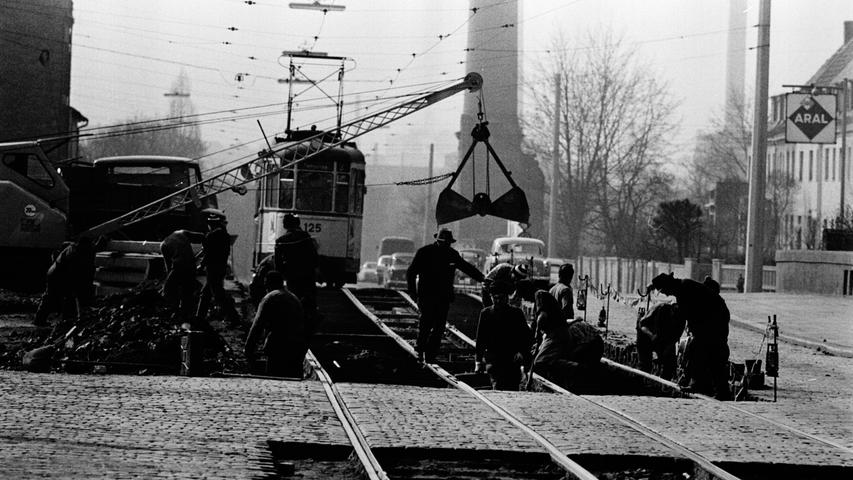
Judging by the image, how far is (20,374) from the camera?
48.2 feet

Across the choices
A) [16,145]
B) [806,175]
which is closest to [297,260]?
[16,145]

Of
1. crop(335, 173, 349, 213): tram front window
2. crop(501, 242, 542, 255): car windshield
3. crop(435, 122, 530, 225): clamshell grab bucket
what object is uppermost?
crop(335, 173, 349, 213): tram front window

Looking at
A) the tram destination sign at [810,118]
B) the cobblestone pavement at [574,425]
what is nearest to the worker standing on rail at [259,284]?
the cobblestone pavement at [574,425]

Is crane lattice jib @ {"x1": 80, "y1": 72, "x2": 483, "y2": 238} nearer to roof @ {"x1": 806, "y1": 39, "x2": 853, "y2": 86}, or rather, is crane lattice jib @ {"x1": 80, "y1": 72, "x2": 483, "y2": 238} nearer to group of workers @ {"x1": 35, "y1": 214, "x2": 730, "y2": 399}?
group of workers @ {"x1": 35, "y1": 214, "x2": 730, "y2": 399}

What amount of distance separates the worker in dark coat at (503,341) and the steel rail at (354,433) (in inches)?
68.5

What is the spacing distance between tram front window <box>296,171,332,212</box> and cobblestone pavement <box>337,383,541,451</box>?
22.5m

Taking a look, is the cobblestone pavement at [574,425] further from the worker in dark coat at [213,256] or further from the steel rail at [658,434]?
the worker in dark coat at [213,256]

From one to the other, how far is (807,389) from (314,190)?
863 inches

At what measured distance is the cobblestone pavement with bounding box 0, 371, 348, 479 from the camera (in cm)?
909

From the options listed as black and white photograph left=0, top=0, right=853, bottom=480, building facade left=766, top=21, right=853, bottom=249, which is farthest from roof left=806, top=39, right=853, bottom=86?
black and white photograph left=0, top=0, right=853, bottom=480

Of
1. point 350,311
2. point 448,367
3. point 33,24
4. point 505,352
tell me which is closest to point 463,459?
point 505,352

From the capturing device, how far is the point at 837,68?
241 ft

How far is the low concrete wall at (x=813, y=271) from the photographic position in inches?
1510

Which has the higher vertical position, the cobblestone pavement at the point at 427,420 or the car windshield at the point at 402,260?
the car windshield at the point at 402,260
